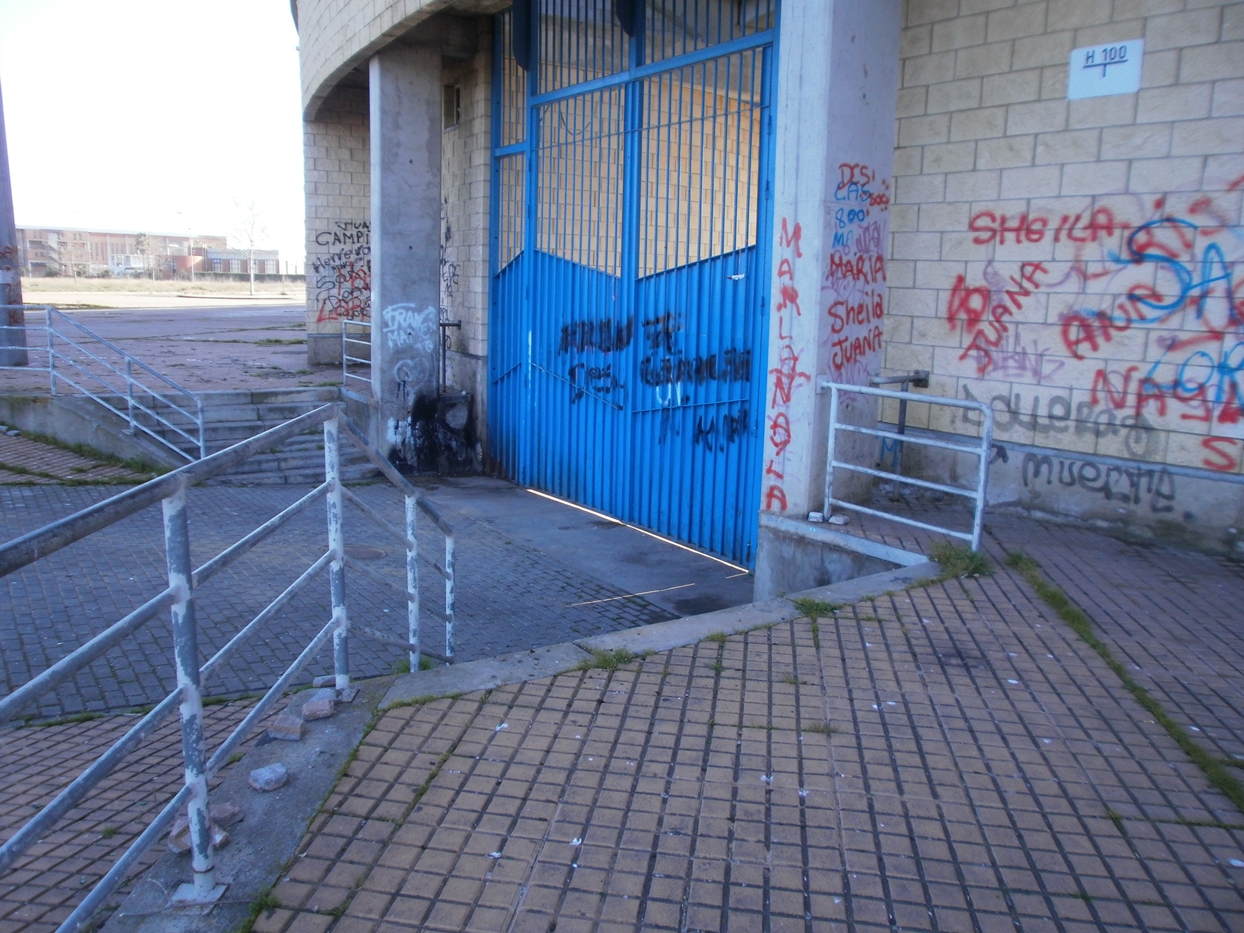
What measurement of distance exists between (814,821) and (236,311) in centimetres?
3393

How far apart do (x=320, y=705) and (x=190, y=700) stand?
3.89ft

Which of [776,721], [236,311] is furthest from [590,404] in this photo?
[236,311]

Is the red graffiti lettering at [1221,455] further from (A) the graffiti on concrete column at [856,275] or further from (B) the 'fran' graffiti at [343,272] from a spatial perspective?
(B) the 'fran' graffiti at [343,272]

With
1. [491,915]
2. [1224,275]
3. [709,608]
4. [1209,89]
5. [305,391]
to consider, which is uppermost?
[1209,89]

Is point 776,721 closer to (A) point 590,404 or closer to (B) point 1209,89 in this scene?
(B) point 1209,89

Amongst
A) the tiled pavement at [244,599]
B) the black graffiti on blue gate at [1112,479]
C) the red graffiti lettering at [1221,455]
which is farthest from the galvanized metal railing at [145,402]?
the red graffiti lettering at [1221,455]

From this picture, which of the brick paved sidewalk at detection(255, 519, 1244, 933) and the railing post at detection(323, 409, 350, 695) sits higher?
the railing post at detection(323, 409, 350, 695)

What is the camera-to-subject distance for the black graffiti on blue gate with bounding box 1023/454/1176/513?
6.26 m

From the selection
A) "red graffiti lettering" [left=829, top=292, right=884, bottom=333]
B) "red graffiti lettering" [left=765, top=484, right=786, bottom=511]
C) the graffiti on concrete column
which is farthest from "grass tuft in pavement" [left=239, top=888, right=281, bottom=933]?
"red graffiti lettering" [left=829, top=292, right=884, bottom=333]

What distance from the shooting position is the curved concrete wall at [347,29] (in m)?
10.4

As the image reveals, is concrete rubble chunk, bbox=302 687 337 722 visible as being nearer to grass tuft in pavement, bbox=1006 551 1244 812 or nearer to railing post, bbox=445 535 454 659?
railing post, bbox=445 535 454 659

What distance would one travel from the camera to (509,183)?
38.2 ft

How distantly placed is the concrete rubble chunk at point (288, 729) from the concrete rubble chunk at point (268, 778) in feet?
0.90

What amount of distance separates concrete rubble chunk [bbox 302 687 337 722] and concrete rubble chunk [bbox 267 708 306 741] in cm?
7
